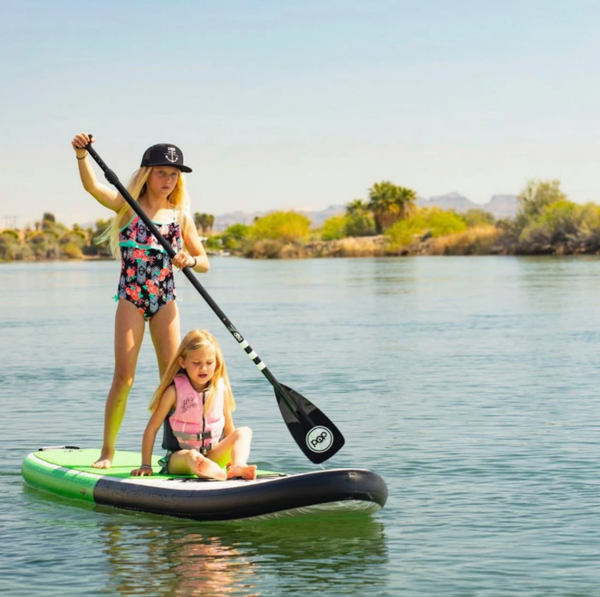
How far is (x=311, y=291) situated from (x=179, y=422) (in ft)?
115

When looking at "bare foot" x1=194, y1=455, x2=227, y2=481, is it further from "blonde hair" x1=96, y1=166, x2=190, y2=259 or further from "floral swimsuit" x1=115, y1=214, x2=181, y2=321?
"blonde hair" x1=96, y1=166, x2=190, y2=259

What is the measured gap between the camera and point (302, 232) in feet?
446

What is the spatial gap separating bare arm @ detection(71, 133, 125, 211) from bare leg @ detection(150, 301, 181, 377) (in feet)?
2.57

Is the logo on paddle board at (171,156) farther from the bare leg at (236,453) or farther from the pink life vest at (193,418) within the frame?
the bare leg at (236,453)

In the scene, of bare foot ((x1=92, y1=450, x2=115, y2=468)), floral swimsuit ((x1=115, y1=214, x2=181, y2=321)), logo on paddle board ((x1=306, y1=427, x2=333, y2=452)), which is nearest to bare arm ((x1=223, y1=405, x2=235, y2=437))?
logo on paddle board ((x1=306, y1=427, x2=333, y2=452))

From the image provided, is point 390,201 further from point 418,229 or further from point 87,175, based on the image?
point 87,175

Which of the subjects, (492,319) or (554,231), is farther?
(554,231)

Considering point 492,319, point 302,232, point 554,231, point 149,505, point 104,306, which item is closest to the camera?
point 149,505

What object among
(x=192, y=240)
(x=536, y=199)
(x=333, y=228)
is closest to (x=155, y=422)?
(x=192, y=240)

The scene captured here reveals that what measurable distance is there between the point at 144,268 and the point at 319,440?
5.23 feet

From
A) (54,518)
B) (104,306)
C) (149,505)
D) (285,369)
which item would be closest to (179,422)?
(149,505)

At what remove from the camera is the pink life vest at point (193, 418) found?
7578mm

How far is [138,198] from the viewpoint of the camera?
→ 796 cm

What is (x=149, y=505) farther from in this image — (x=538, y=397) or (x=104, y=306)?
(x=104, y=306)
